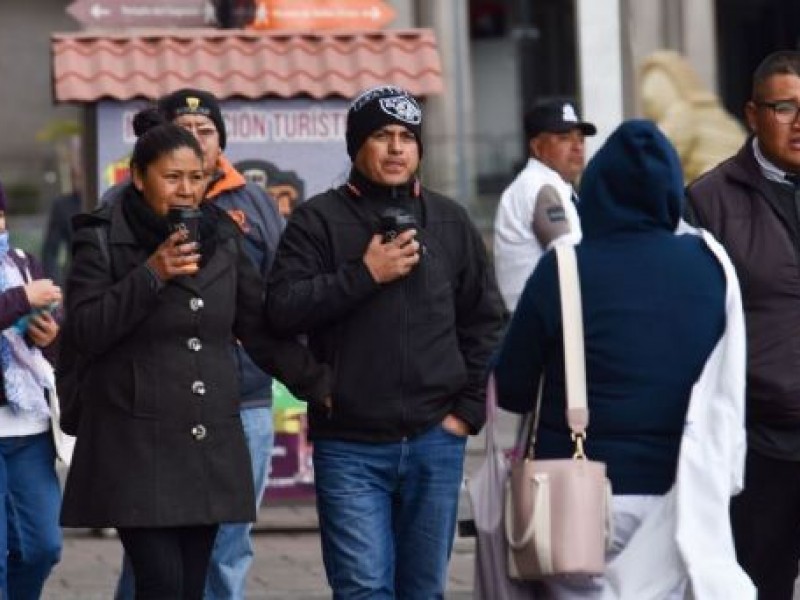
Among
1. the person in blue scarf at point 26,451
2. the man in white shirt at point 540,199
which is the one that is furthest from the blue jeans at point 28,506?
the man in white shirt at point 540,199

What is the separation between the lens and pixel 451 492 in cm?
729

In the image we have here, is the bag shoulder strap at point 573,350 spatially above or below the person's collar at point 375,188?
below

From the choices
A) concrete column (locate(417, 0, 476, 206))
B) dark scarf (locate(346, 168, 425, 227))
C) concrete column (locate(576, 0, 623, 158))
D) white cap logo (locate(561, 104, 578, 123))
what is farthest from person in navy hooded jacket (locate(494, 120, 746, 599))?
concrete column (locate(417, 0, 476, 206))

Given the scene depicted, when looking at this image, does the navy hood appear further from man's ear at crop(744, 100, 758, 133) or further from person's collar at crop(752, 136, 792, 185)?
man's ear at crop(744, 100, 758, 133)

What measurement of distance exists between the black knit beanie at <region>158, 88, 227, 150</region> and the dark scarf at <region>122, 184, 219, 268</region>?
111 centimetres

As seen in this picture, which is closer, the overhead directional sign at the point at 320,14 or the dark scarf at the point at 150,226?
the dark scarf at the point at 150,226

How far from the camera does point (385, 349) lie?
23.3 ft

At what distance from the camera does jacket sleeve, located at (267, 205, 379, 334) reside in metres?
7.00

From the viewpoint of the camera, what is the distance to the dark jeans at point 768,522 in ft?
24.2

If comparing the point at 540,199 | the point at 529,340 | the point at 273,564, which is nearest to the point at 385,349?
the point at 529,340

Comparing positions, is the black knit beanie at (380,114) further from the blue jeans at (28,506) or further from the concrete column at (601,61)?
the concrete column at (601,61)

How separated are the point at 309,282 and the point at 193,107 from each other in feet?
4.60

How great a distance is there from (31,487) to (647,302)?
278 centimetres

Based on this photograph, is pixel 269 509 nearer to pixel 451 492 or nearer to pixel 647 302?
pixel 451 492
